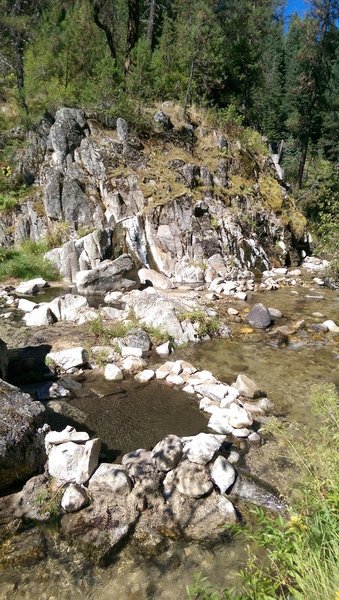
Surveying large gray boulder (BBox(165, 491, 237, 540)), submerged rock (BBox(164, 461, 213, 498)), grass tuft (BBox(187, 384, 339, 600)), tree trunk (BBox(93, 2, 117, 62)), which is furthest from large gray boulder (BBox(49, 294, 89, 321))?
tree trunk (BBox(93, 2, 117, 62))

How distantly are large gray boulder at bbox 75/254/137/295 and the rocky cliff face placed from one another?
5.94 feet

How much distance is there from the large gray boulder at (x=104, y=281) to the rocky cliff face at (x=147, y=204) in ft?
5.94

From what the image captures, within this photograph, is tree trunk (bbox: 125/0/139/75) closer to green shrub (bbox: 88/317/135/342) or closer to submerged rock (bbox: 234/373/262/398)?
green shrub (bbox: 88/317/135/342)

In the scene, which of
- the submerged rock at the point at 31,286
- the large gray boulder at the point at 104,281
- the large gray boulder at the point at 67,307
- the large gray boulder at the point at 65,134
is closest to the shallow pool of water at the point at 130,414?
the large gray boulder at the point at 67,307

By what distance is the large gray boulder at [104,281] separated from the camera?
14.8m

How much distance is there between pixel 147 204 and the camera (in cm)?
1878

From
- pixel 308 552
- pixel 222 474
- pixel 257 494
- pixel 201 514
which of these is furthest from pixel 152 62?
pixel 308 552

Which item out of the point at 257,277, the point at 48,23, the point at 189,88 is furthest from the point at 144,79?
the point at 257,277

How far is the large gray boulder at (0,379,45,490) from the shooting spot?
14.7ft

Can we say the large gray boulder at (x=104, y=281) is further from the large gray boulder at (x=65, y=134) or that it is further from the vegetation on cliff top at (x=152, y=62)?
the large gray boulder at (x=65, y=134)

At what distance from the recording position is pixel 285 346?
9766 mm

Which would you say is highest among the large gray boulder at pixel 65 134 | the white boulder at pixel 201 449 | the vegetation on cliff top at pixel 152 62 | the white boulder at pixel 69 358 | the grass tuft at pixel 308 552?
the vegetation on cliff top at pixel 152 62

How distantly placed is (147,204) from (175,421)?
14143 millimetres

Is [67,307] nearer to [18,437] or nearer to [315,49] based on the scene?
[18,437]
